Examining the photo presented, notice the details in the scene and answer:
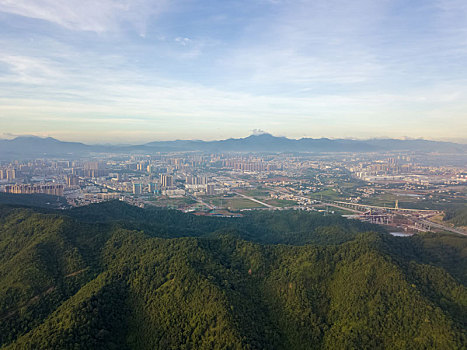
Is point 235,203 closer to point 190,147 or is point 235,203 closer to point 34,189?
point 34,189

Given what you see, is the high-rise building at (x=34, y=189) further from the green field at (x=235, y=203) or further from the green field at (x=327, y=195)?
the green field at (x=327, y=195)

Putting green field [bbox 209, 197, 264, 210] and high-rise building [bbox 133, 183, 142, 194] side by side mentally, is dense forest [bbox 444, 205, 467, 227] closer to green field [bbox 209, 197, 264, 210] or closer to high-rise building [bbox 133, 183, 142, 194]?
green field [bbox 209, 197, 264, 210]

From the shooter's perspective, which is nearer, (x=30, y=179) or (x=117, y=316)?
(x=117, y=316)

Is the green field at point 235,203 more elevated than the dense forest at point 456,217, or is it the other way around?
the dense forest at point 456,217

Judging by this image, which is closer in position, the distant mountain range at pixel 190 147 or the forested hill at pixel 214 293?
the forested hill at pixel 214 293

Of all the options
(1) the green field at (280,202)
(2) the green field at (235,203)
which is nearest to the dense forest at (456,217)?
(1) the green field at (280,202)

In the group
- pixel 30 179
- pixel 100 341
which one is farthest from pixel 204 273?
pixel 30 179

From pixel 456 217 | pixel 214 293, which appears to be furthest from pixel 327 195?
pixel 214 293

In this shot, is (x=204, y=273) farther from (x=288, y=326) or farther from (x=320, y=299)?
(x=320, y=299)
